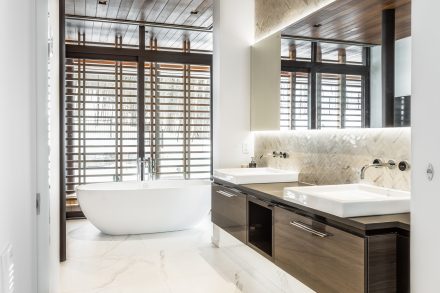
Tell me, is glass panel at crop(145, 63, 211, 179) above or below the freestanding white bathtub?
above

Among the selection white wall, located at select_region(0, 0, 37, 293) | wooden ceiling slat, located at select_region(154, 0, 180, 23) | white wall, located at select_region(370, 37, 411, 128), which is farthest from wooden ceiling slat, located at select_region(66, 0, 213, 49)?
white wall, located at select_region(0, 0, 37, 293)

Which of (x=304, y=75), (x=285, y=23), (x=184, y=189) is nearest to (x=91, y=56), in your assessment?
(x=184, y=189)

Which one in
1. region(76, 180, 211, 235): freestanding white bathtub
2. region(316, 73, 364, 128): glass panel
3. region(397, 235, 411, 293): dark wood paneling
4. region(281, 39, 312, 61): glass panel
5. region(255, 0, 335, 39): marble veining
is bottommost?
region(76, 180, 211, 235): freestanding white bathtub

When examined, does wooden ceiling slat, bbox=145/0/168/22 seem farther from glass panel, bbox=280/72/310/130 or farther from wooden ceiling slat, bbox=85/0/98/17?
glass panel, bbox=280/72/310/130

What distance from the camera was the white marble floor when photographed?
3156 mm

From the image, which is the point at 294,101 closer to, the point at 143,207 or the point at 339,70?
the point at 339,70

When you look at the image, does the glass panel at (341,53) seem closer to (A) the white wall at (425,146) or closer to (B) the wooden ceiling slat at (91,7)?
(A) the white wall at (425,146)

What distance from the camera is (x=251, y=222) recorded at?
3045mm

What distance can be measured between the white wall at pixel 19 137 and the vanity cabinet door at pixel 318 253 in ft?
4.47

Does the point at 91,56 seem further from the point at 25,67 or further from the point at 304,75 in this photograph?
the point at 25,67

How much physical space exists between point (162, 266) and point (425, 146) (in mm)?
2742

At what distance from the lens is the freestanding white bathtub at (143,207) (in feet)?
14.5

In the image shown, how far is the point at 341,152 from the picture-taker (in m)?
2.85

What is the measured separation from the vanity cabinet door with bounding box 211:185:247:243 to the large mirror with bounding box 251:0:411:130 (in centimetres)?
82
